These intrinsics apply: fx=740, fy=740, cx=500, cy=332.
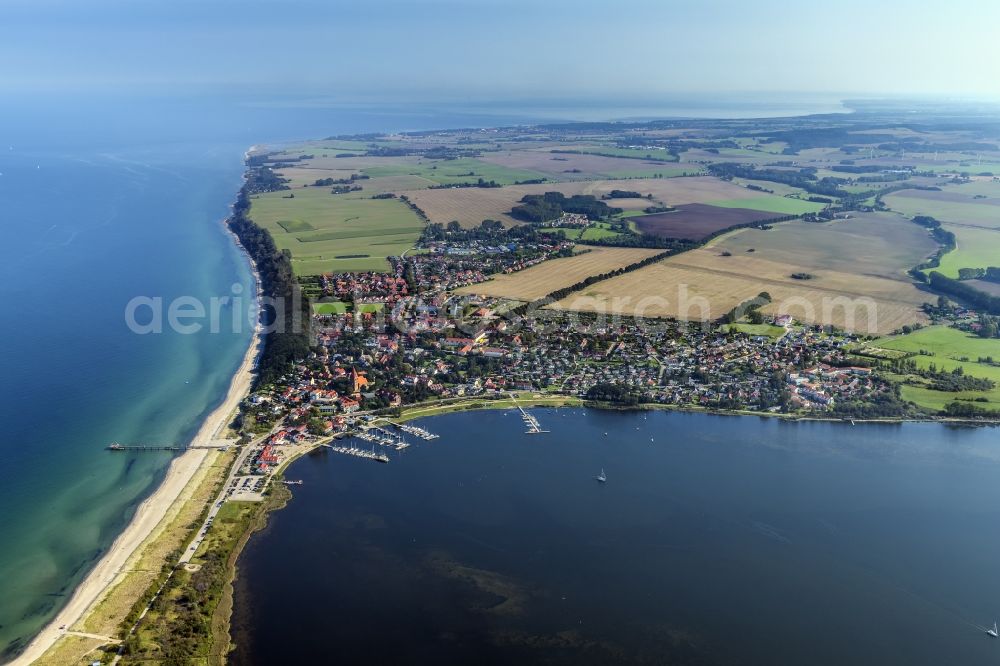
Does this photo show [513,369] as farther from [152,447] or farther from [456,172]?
[456,172]

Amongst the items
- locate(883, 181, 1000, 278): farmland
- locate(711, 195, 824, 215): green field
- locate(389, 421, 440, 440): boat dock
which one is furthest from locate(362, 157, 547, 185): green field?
locate(389, 421, 440, 440): boat dock

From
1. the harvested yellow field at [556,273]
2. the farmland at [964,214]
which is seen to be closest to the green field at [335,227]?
the harvested yellow field at [556,273]

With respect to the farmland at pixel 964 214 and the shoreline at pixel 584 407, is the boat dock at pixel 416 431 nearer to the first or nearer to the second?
the shoreline at pixel 584 407

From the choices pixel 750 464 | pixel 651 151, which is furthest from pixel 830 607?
pixel 651 151

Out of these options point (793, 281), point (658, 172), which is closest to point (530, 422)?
point (793, 281)

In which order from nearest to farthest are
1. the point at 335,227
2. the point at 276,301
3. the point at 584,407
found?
the point at 584,407
the point at 276,301
the point at 335,227

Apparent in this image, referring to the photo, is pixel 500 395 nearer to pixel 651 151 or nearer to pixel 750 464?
pixel 750 464
